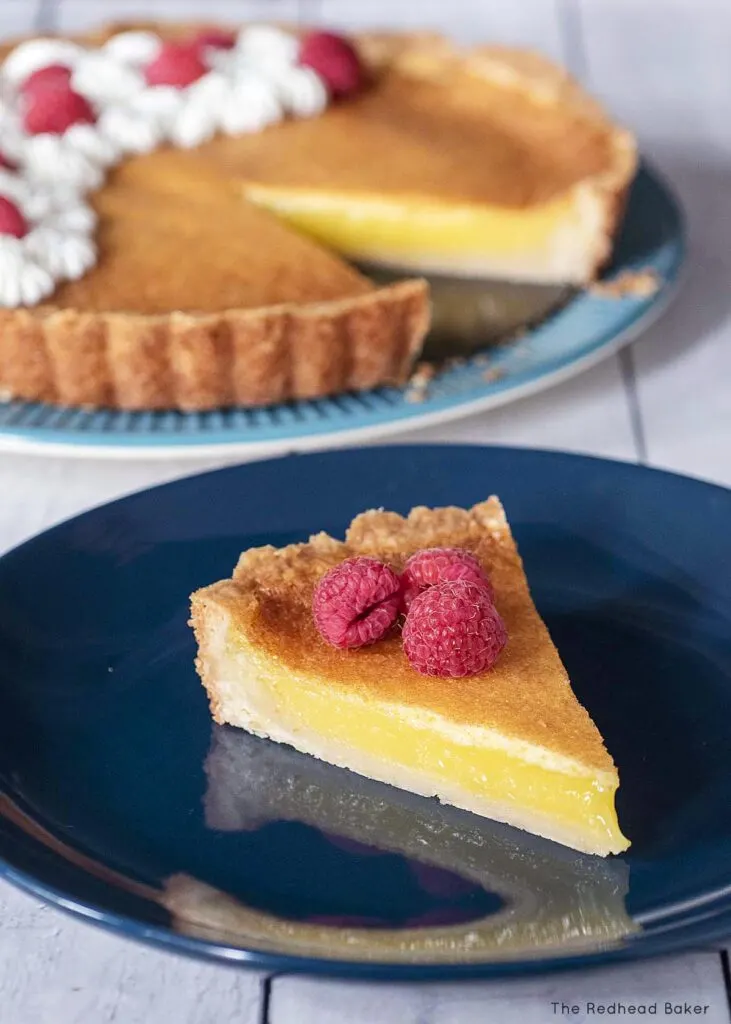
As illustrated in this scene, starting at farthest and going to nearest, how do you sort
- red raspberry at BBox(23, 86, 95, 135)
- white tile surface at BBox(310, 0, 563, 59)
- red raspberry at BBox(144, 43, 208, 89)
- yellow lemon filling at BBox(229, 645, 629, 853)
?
white tile surface at BBox(310, 0, 563, 59)
red raspberry at BBox(144, 43, 208, 89)
red raspberry at BBox(23, 86, 95, 135)
yellow lemon filling at BBox(229, 645, 629, 853)

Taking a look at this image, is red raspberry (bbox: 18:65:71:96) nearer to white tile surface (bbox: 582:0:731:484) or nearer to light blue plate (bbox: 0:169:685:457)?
light blue plate (bbox: 0:169:685:457)

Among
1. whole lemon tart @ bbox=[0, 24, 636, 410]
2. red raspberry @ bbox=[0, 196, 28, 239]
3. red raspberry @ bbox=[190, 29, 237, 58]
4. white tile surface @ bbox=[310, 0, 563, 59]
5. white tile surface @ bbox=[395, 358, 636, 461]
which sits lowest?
white tile surface @ bbox=[310, 0, 563, 59]

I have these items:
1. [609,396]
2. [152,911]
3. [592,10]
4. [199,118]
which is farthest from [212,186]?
[592,10]

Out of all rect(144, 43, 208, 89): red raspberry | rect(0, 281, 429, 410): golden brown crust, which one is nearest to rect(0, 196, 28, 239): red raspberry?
rect(0, 281, 429, 410): golden brown crust

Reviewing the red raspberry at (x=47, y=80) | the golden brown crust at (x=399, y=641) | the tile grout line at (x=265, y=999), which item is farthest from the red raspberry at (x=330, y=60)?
the tile grout line at (x=265, y=999)

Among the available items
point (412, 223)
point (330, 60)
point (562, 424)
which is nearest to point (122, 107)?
point (330, 60)

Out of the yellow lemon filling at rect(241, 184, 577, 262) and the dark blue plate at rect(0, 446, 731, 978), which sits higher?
the dark blue plate at rect(0, 446, 731, 978)

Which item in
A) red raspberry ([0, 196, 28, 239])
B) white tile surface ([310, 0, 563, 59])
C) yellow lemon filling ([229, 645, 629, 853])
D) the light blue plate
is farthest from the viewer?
white tile surface ([310, 0, 563, 59])

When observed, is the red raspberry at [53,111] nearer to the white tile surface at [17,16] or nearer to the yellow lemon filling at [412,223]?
the yellow lemon filling at [412,223]
